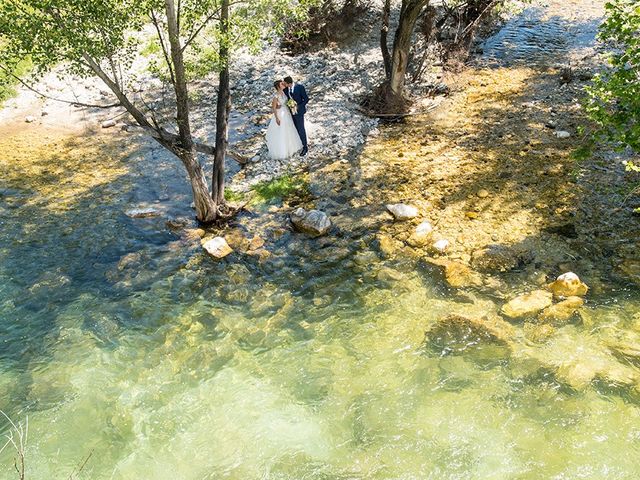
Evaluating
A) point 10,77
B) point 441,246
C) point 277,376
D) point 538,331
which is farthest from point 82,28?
point 538,331

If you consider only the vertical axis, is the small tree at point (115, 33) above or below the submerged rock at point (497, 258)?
above

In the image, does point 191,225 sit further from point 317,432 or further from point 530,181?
point 530,181

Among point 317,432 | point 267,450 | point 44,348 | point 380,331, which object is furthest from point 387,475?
point 44,348

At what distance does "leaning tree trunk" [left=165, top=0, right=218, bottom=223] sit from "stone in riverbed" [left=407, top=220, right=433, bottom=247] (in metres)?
4.30

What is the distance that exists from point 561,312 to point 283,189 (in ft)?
21.8

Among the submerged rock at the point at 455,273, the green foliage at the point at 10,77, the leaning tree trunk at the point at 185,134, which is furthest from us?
the submerged rock at the point at 455,273

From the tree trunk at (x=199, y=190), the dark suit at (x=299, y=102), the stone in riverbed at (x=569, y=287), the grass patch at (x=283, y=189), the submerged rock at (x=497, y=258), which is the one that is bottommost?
the stone in riverbed at (x=569, y=287)

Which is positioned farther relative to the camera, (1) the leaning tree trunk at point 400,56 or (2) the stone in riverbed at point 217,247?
(1) the leaning tree trunk at point 400,56

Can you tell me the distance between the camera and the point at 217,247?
10227mm

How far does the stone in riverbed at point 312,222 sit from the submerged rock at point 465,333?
3.35 m

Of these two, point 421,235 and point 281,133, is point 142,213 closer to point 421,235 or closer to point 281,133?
point 281,133

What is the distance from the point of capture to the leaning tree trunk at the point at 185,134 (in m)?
8.52

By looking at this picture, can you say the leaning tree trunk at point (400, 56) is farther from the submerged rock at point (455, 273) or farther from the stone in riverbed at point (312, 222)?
the submerged rock at point (455, 273)

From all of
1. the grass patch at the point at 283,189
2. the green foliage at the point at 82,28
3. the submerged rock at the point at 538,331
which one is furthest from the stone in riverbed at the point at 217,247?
the submerged rock at the point at 538,331
